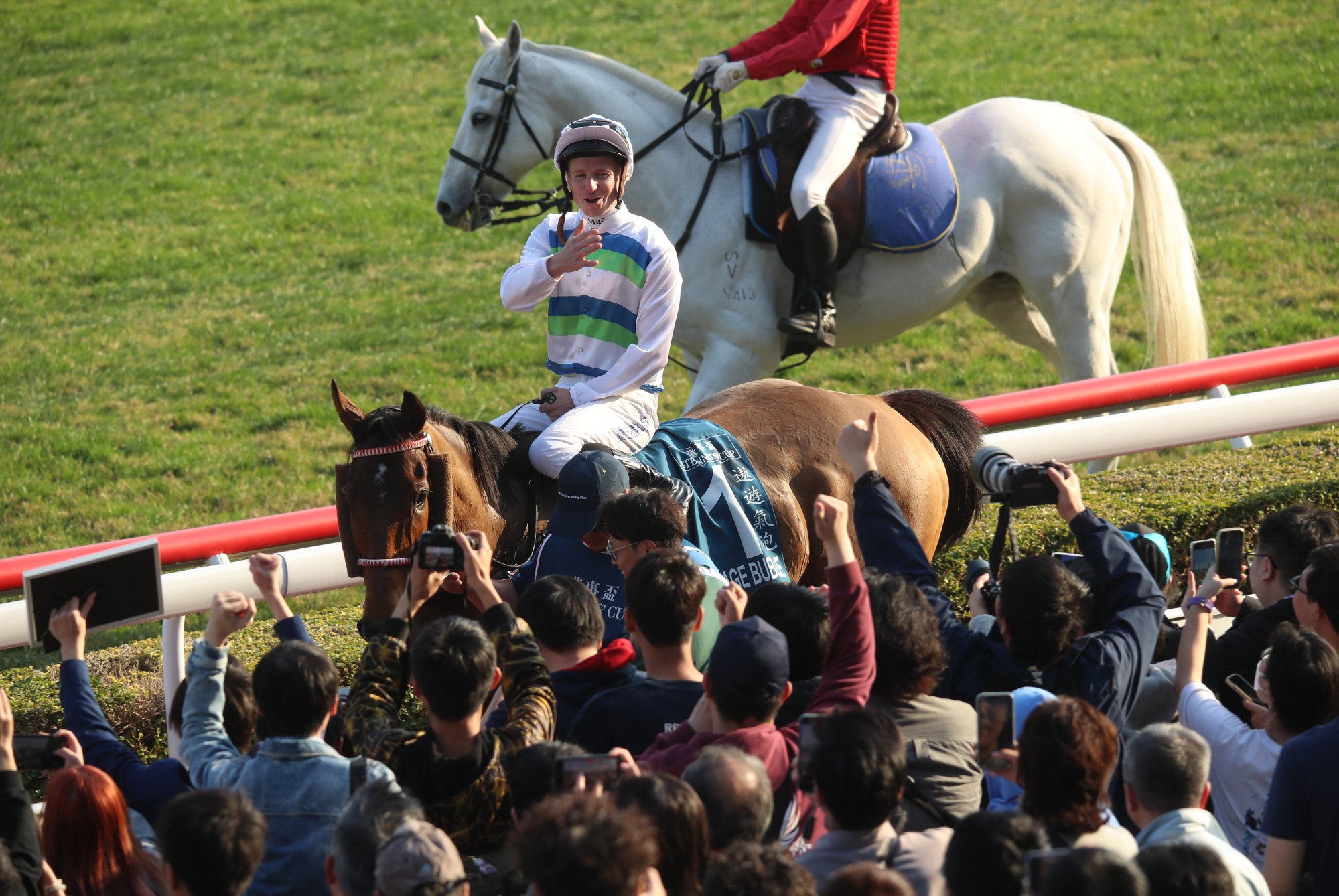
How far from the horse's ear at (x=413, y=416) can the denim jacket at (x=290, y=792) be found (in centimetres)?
126

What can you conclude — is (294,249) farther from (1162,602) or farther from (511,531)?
Answer: (1162,602)

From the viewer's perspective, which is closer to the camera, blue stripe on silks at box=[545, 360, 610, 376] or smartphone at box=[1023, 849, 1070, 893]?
smartphone at box=[1023, 849, 1070, 893]

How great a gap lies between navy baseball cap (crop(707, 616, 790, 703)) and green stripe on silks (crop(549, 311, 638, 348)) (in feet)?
6.14

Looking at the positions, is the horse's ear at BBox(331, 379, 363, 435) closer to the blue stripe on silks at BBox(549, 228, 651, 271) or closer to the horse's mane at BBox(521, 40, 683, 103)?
the blue stripe on silks at BBox(549, 228, 651, 271)

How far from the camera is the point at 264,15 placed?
1731cm

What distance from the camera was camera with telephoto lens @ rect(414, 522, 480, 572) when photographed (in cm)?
369

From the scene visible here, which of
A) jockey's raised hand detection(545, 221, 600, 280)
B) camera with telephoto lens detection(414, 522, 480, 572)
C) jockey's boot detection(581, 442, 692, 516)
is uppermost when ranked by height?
jockey's raised hand detection(545, 221, 600, 280)

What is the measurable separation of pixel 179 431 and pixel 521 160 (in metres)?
3.18

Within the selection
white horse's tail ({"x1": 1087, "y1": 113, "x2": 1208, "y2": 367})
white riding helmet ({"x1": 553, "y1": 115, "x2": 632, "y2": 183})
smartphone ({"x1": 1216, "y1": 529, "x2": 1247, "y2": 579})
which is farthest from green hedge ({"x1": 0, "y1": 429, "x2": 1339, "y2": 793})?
smartphone ({"x1": 1216, "y1": 529, "x2": 1247, "y2": 579})

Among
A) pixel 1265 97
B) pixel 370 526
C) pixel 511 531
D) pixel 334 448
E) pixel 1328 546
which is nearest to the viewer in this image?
pixel 1328 546

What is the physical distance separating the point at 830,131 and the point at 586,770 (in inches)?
197

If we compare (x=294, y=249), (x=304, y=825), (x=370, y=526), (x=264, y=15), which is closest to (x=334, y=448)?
(x=294, y=249)

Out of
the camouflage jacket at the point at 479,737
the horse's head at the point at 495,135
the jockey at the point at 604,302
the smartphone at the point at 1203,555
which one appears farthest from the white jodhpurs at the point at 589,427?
the horse's head at the point at 495,135

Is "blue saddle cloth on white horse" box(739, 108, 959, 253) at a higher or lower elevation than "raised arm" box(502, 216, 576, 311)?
lower
